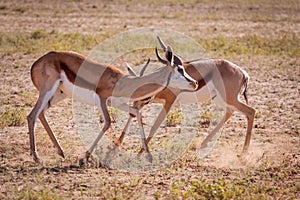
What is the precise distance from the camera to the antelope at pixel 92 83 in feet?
26.8

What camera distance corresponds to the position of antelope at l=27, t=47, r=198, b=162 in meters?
8.18

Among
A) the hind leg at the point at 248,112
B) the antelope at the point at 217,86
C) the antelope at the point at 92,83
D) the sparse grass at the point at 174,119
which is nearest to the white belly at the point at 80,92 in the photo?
the antelope at the point at 92,83

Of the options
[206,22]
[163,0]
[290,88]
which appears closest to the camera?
[290,88]

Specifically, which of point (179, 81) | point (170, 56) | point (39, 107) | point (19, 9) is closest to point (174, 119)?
point (179, 81)

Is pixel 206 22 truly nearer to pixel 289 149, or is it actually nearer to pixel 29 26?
pixel 29 26

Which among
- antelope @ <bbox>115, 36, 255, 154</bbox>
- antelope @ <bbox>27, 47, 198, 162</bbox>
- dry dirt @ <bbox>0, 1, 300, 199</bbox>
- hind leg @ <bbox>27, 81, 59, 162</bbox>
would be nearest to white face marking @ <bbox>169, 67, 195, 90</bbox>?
antelope @ <bbox>27, 47, 198, 162</bbox>

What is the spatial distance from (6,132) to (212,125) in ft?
13.2

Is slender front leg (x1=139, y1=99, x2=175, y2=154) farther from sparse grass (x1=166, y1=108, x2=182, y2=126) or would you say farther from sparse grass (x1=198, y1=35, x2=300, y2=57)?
sparse grass (x1=198, y1=35, x2=300, y2=57)

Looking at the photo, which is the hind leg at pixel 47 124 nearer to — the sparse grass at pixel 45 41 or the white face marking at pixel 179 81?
the white face marking at pixel 179 81

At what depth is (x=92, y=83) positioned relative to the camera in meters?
8.26

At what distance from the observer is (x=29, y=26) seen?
79.5 ft

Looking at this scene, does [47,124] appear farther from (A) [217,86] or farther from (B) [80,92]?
(A) [217,86]

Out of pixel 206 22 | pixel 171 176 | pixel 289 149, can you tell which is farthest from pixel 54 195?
pixel 206 22

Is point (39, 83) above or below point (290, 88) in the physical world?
above
